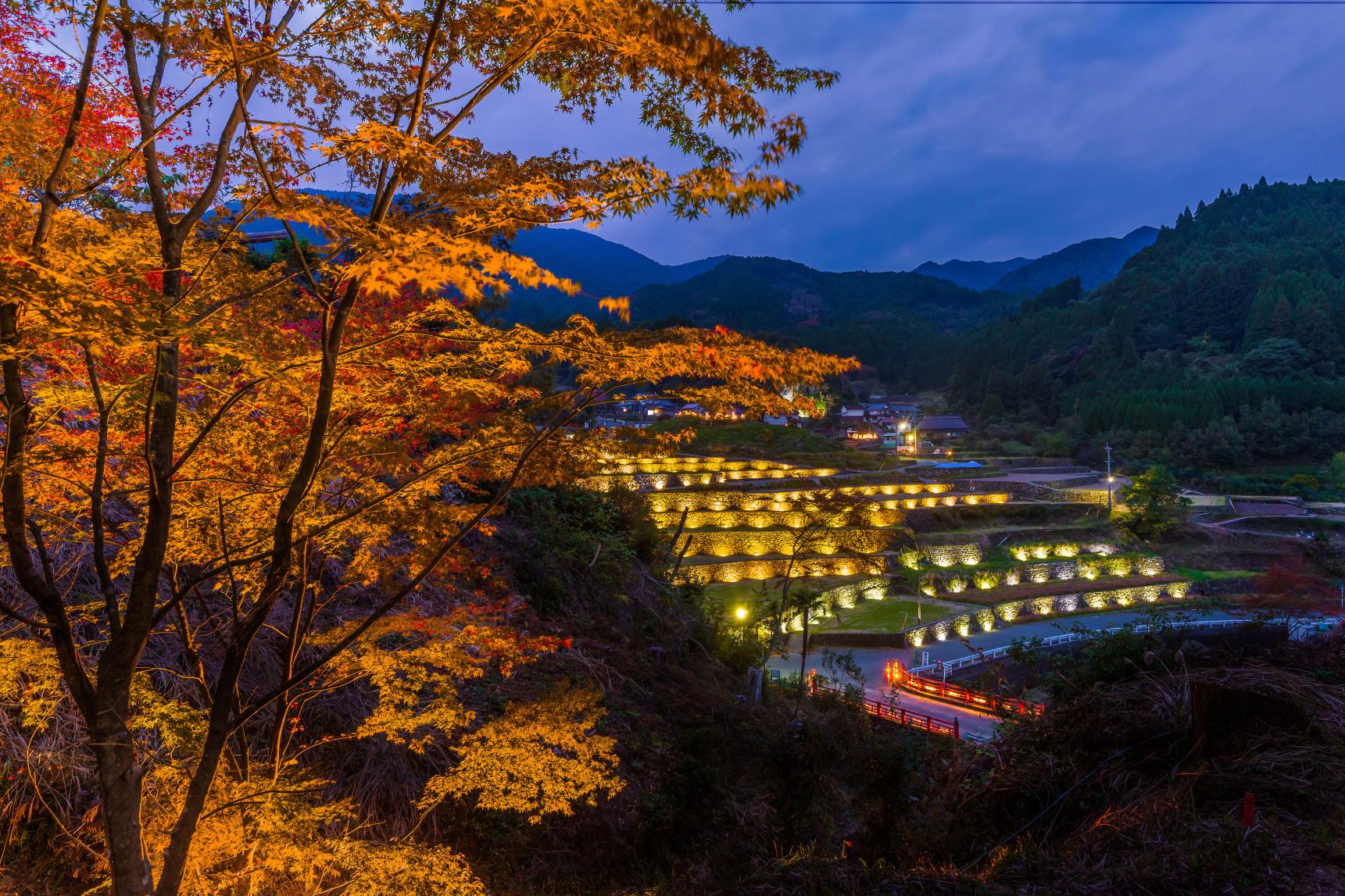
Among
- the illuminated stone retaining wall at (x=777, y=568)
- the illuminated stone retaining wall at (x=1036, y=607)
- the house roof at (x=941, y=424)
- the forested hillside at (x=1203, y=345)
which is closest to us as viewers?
the illuminated stone retaining wall at (x=1036, y=607)

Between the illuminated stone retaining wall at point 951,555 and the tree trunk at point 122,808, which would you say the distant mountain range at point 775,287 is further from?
the tree trunk at point 122,808

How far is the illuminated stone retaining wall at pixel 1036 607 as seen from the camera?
20.2m

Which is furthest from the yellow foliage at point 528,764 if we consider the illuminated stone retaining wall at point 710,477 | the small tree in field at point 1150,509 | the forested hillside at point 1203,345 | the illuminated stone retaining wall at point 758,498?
the forested hillside at point 1203,345

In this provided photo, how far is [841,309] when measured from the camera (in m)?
117

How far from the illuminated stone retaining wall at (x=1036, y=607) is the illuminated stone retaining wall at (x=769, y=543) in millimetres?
5287

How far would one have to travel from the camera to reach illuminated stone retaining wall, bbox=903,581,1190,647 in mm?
20250

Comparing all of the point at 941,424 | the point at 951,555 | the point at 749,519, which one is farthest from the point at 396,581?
the point at 941,424

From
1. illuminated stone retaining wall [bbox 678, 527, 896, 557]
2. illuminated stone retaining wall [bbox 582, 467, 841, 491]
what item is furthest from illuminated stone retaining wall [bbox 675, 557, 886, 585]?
illuminated stone retaining wall [bbox 582, 467, 841, 491]

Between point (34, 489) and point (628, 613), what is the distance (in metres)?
8.44

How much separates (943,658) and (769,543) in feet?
26.9

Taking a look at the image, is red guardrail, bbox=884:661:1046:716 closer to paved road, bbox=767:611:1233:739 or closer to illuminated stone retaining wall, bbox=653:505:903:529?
paved road, bbox=767:611:1233:739

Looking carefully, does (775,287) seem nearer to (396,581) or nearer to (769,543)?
(769,543)

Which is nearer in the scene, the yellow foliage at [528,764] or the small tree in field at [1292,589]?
the yellow foliage at [528,764]

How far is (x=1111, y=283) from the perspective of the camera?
79438 mm
